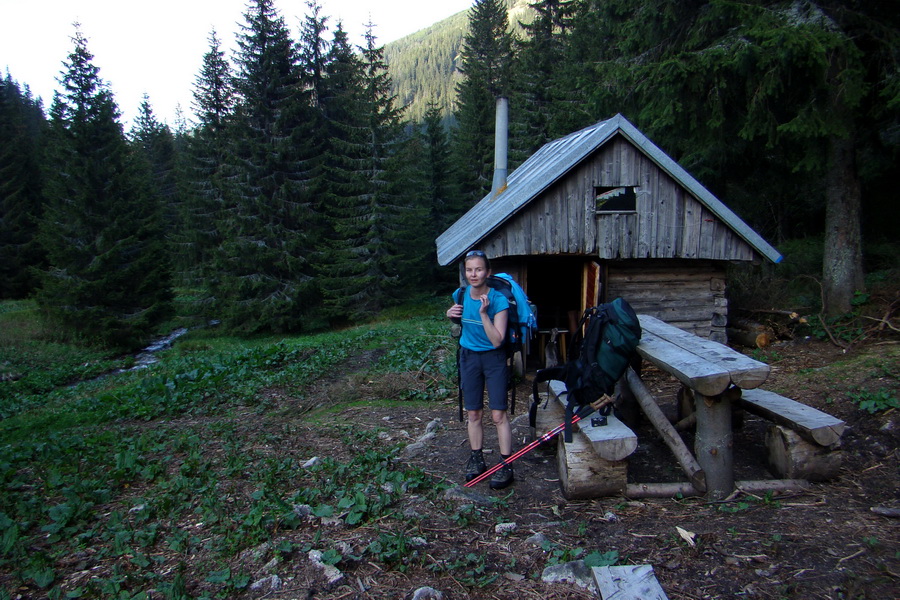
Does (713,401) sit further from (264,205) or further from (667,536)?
(264,205)

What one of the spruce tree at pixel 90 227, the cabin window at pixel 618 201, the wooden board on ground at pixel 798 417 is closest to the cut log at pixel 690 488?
the wooden board on ground at pixel 798 417

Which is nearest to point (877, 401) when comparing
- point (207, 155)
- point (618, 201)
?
point (618, 201)

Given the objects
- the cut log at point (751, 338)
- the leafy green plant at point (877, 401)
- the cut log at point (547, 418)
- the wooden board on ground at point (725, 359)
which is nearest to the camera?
the wooden board on ground at point (725, 359)

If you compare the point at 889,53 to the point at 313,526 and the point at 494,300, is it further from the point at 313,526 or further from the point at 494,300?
the point at 313,526

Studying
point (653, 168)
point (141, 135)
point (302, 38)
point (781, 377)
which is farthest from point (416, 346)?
point (141, 135)

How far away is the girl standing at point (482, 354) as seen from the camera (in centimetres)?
412

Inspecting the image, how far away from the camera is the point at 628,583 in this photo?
2859 millimetres

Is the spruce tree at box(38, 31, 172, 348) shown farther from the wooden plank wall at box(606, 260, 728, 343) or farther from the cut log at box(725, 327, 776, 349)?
A: the cut log at box(725, 327, 776, 349)

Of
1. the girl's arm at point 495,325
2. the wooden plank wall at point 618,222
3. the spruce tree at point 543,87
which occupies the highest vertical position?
the spruce tree at point 543,87

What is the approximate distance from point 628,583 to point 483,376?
194cm

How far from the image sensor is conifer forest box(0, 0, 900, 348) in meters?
9.26

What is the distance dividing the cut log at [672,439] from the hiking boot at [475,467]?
65.0 inches

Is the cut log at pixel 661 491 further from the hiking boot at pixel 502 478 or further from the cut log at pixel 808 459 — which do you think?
the hiking boot at pixel 502 478

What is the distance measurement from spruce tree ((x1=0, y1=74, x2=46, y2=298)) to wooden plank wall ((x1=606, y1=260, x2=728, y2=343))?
32.6m
